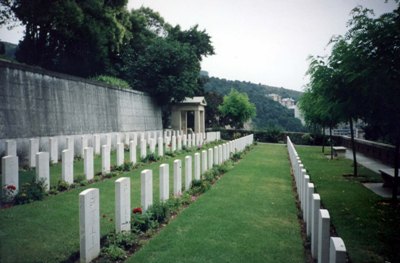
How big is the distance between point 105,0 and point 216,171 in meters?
18.6

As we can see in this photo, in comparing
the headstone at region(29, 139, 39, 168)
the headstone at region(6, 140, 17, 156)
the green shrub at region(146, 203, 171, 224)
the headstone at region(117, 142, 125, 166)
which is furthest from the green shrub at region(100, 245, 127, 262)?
the headstone at region(117, 142, 125, 166)

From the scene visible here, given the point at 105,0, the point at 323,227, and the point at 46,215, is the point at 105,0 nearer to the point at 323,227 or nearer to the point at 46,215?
the point at 46,215

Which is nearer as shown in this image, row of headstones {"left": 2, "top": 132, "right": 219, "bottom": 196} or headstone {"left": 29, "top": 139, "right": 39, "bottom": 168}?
row of headstones {"left": 2, "top": 132, "right": 219, "bottom": 196}

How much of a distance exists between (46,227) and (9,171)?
7.54 ft

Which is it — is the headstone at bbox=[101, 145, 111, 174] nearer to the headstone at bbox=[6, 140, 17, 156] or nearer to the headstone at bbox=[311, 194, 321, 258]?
the headstone at bbox=[6, 140, 17, 156]

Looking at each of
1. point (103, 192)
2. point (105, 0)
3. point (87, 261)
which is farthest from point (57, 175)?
point (105, 0)

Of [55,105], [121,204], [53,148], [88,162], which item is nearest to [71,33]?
[55,105]

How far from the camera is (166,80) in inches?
934

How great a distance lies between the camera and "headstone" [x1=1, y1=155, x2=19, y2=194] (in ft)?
23.3

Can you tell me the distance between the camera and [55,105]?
12.7 metres

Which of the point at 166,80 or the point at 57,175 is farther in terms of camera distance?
the point at 166,80

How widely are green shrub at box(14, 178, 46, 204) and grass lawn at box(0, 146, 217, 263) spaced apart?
19 cm

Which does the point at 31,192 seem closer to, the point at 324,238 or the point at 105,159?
the point at 105,159

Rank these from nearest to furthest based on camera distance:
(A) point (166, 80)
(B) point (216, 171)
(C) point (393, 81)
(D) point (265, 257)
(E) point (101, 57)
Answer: (D) point (265, 257) < (C) point (393, 81) < (B) point (216, 171) < (A) point (166, 80) < (E) point (101, 57)
